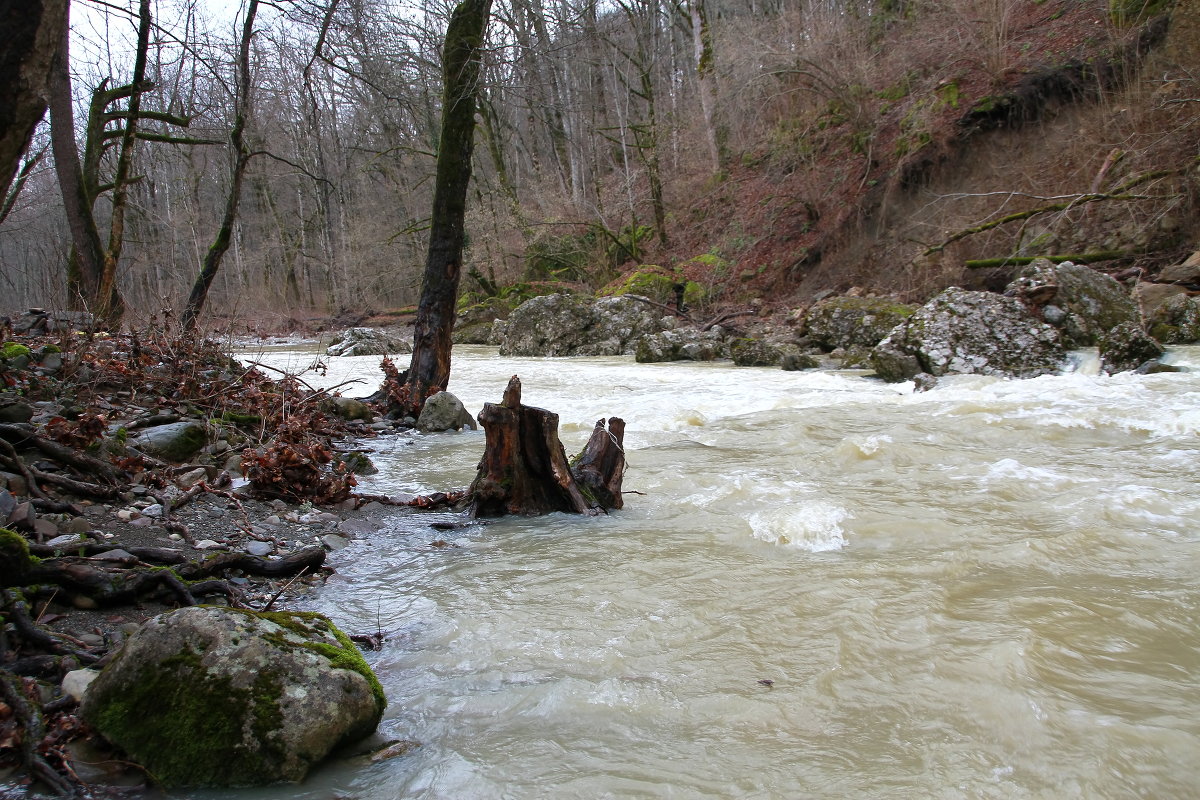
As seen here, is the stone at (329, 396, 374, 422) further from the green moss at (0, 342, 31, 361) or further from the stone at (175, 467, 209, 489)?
Answer: the stone at (175, 467, 209, 489)

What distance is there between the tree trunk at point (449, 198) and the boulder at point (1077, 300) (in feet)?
26.7

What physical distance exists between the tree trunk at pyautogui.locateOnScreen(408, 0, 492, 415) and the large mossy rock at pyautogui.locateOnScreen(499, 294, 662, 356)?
8.29m

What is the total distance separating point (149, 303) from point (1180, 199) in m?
15.3

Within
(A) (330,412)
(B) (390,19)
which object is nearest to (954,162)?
(B) (390,19)

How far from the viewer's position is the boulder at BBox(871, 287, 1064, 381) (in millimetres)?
10016

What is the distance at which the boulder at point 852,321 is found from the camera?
1312 cm

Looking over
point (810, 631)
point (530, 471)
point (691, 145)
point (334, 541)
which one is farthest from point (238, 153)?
point (691, 145)

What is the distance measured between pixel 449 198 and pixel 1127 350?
27.5 ft

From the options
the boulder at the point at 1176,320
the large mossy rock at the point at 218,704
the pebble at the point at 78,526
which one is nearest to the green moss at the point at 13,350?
the pebble at the point at 78,526

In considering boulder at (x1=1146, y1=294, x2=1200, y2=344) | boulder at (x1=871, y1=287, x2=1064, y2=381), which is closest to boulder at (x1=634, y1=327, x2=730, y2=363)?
boulder at (x1=871, y1=287, x2=1064, y2=381)

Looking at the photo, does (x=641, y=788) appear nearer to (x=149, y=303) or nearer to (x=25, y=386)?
(x=25, y=386)

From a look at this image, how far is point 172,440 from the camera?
543cm

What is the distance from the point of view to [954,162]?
17.3m

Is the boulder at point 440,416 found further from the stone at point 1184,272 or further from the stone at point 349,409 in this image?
the stone at point 1184,272
